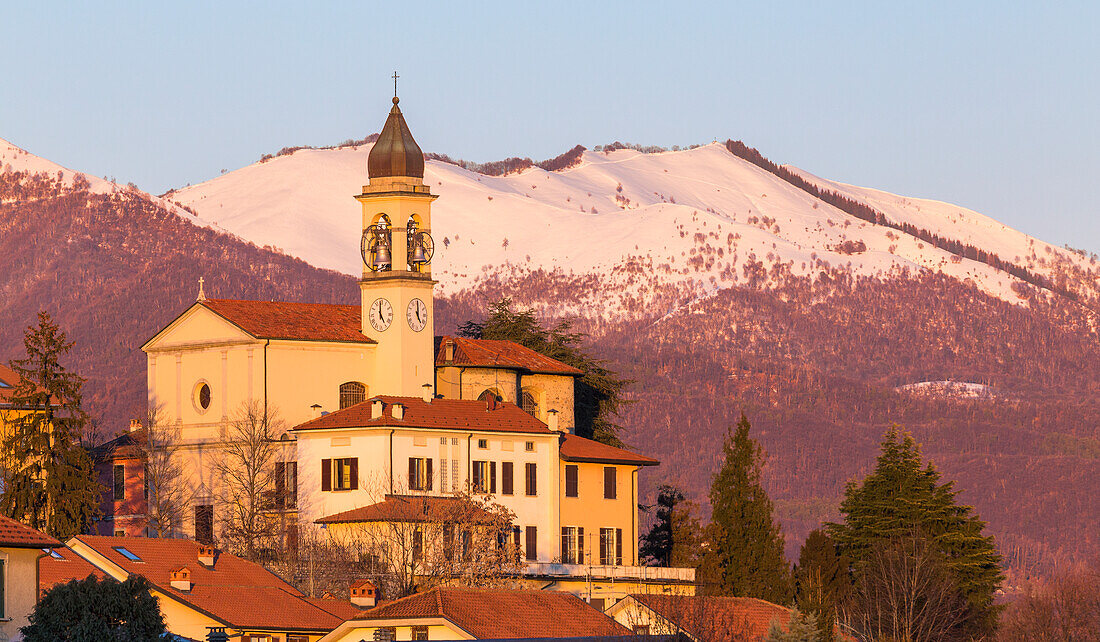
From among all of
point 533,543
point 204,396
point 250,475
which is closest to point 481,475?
point 533,543

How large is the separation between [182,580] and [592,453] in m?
27.3

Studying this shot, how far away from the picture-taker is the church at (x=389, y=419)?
78.9 meters

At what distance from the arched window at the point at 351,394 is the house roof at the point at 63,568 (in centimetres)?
2292

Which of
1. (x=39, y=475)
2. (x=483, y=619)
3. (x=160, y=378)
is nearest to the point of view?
(x=483, y=619)

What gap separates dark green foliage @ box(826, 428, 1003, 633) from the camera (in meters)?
87.9

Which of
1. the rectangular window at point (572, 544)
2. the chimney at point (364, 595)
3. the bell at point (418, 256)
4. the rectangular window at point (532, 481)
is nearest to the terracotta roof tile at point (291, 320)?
the bell at point (418, 256)

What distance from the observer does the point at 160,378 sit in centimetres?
8588

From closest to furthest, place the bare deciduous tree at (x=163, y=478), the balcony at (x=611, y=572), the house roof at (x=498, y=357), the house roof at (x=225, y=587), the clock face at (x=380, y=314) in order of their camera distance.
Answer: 1. the house roof at (x=225, y=587)
2. the balcony at (x=611, y=572)
3. the bare deciduous tree at (x=163, y=478)
4. the clock face at (x=380, y=314)
5. the house roof at (x=498, y=357)

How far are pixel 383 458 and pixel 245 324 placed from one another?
8.38 metres

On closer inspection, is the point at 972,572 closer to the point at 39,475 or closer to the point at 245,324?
the point at 245,324

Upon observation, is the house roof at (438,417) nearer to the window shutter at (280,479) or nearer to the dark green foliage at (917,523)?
the window shutter at (280,479)

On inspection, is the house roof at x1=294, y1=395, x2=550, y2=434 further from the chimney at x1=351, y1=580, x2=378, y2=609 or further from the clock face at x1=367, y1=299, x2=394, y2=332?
the chimney at x1=351, y1=580, x2=378, y2=609

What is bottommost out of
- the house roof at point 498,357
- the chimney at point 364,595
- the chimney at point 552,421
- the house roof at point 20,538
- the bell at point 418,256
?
the chimney at point 364,595

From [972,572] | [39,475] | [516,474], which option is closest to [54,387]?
[39,475]
